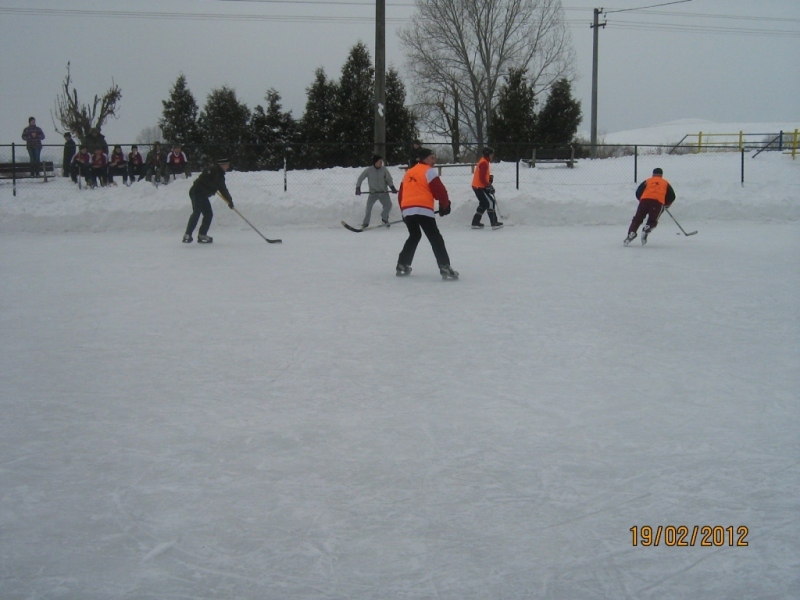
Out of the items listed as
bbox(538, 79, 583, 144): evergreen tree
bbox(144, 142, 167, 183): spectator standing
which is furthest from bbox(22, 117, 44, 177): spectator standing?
bbox(538, 79, 583, 144): evergreen tree

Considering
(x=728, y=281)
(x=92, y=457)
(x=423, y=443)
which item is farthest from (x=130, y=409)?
(x=728, y=281)

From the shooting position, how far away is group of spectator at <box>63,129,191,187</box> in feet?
55.3

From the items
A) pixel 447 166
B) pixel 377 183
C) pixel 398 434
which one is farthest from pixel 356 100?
pixel 398 434

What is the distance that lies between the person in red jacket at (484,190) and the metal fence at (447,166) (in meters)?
2.74

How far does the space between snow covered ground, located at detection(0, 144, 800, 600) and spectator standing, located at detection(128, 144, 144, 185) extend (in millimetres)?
8906

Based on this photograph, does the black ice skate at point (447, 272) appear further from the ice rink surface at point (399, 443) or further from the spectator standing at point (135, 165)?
the spectator standing at point (135, 165)

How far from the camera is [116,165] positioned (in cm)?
1723

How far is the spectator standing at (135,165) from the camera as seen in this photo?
1736 cm

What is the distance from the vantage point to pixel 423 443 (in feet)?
11.8

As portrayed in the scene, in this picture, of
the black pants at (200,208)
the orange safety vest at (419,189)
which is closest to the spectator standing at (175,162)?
the black pants at (200,208)

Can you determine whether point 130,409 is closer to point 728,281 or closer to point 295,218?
point 728,281

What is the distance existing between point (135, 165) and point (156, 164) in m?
0.58

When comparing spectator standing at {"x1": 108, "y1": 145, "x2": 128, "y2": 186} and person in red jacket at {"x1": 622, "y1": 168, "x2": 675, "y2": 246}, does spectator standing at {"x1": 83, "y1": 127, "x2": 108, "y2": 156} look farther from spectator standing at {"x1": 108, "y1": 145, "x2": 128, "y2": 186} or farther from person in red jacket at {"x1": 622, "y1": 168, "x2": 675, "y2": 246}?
person in red jacket at {"x1": 622, "y1": 168, "x2": 675, "y2": 246}

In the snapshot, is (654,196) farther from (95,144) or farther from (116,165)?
(95,144)
